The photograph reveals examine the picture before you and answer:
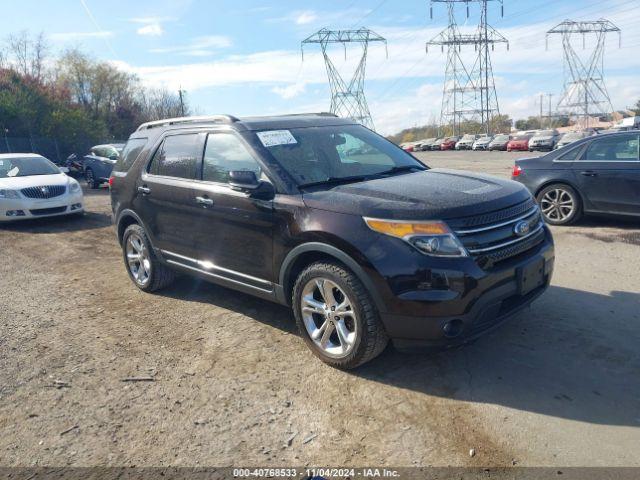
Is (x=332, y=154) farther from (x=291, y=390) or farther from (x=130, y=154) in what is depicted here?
(x=130, y=154)

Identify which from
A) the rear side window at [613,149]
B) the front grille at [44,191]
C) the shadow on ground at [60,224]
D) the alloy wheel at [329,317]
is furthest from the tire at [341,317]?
the front grille at [44,191]

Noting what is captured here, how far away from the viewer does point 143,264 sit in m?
5.82

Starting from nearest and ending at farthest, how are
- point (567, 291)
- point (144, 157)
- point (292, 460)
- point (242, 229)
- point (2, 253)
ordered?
point (292, 460)
point (242, 229)
point (567, 291)
point (144, 157)
point (2, 253)

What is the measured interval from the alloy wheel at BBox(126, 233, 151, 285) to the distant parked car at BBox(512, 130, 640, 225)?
540 centimetres

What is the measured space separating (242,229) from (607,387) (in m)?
2.88

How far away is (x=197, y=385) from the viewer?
3.70 metres

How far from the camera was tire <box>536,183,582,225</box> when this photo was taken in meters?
7.96

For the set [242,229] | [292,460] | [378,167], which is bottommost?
[292,460]

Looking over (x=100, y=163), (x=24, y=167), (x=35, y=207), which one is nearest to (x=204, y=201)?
(x=35, y=207)

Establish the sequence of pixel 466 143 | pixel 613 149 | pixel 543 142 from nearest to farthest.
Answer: pixel 613 149 → pixel 543 142 → pixel 466 143

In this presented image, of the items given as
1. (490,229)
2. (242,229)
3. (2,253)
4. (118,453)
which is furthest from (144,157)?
(2,253)

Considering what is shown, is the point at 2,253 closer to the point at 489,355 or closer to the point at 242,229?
the point at 242,229

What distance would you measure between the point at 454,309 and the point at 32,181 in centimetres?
1030

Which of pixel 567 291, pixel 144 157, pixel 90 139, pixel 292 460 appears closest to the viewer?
pixel 292 460
